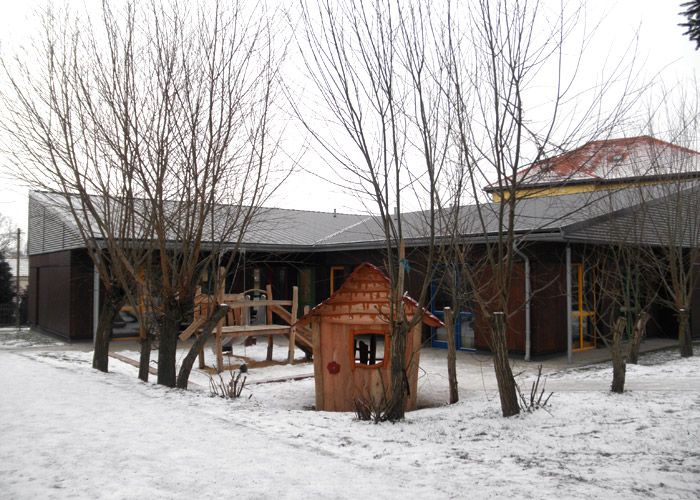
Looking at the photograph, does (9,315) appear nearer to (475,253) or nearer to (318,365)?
(475,253)

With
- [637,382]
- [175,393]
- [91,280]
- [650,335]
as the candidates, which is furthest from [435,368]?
[91,280]

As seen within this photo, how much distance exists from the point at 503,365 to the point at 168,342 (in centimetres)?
461

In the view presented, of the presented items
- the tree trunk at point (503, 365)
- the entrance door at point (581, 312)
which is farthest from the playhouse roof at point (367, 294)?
the entrance door at point (581, 312)

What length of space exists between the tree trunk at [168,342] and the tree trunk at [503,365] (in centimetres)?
429

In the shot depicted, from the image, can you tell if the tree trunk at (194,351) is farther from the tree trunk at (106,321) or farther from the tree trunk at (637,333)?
the tree trunk at (637,333)

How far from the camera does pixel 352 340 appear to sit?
27.2ft

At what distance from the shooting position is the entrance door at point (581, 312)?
44.8 ft

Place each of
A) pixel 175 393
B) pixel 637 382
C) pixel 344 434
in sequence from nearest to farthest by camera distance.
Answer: pixel 344 434 < pixel 175 393 < pixel 637 382

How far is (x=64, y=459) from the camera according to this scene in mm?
4727

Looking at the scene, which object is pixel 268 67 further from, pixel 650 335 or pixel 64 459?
pixel 650 335

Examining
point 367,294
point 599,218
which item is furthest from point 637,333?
point 367,294

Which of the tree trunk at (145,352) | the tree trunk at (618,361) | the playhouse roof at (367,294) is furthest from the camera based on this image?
the tree trunk at (145,352)

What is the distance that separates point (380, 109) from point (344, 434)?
3.35 m

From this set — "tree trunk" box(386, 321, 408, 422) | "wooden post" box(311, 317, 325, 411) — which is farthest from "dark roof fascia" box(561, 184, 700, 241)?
"tree trunk" box(386, 321, 408, 422)
